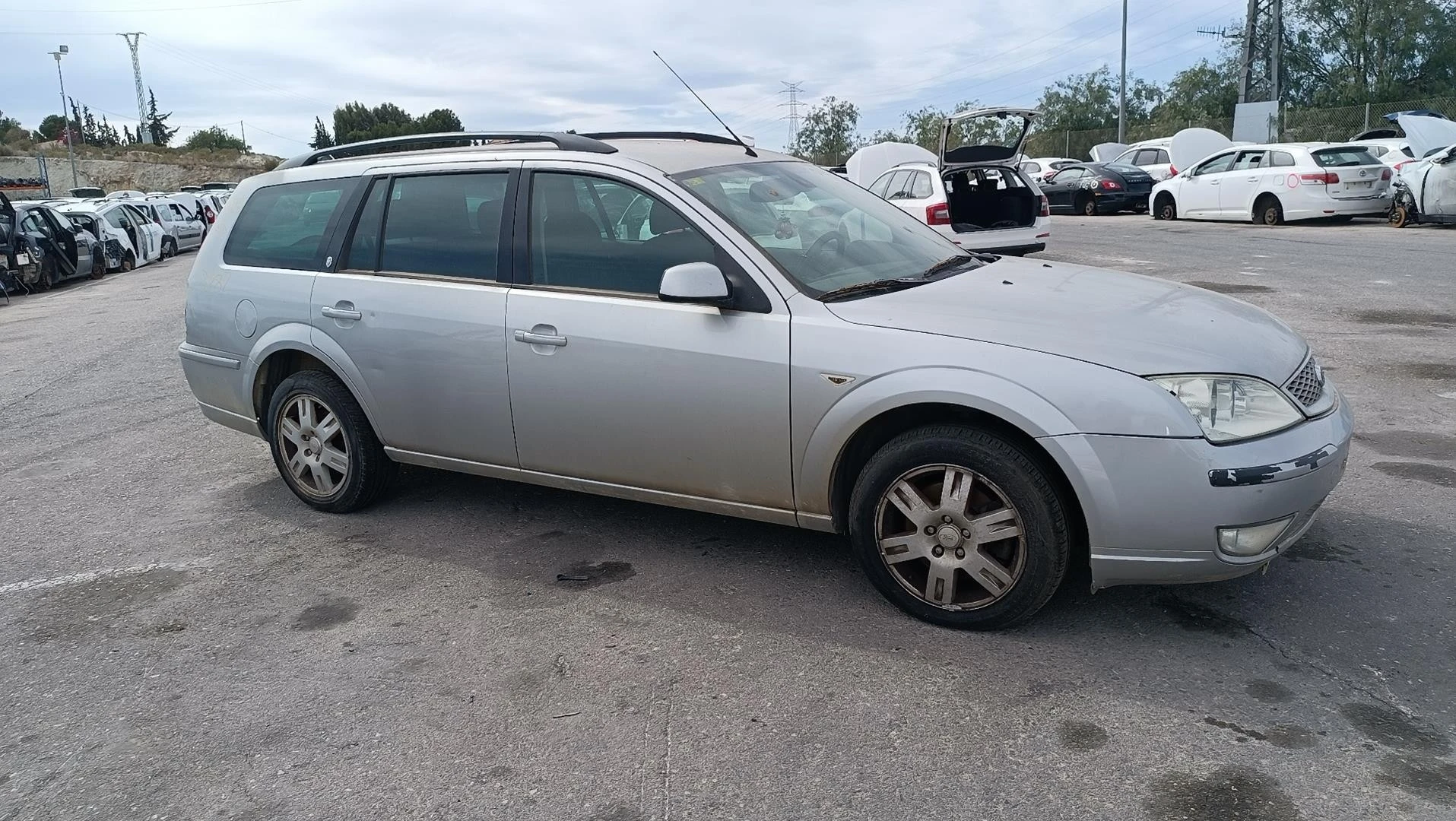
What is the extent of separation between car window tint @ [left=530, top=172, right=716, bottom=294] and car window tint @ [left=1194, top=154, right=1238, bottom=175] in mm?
19724

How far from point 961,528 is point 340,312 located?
306 cm

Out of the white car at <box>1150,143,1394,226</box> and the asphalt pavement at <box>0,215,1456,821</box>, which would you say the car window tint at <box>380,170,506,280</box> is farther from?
the white car at <box>1150,143,1394,226</box>

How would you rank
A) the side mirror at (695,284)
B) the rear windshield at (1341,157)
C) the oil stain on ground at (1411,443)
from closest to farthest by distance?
the side mirror at (695,284), the oil stain on ground at (1411,443), the rear windshield at (1341,157)

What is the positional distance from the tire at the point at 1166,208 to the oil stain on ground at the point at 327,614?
21.4m

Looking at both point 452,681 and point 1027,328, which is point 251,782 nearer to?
point 452,681

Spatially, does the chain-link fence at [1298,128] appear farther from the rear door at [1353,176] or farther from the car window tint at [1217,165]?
the rear door at [1353,176]

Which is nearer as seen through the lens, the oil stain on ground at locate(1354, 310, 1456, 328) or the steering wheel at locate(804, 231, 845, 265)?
the steering wheel at locate(804, 231, 845, 265)

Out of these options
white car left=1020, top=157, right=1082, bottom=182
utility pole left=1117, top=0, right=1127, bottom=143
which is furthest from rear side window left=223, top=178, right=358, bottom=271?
utility pole left=1117, top=0, right=1127, bottom=143

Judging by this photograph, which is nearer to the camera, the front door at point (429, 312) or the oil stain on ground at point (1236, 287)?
the front door at point (429, 312)

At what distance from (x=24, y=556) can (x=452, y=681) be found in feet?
9.14

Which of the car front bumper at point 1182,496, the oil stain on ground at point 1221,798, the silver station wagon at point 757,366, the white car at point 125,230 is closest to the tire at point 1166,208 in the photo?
the silver station wagon at point 757,366

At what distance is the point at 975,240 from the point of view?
487 inches

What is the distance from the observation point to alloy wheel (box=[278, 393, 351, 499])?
532 cm

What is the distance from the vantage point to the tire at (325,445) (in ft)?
17.2
